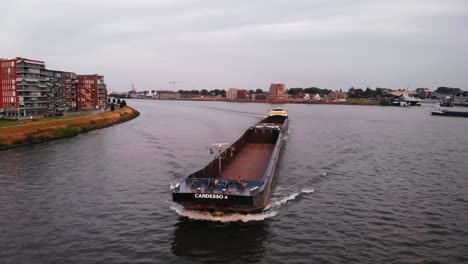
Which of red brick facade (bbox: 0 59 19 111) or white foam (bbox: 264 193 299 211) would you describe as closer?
white foam (bbox: 264 193 299 211)

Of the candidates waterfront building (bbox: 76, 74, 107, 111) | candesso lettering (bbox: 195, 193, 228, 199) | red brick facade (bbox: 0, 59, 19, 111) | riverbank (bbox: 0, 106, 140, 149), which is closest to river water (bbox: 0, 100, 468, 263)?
candesso lettering (bbox: 195, 193, 228, 199)

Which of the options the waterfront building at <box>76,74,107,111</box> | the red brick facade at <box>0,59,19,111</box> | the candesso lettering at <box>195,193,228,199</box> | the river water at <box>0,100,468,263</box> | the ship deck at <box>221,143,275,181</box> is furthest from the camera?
the waterfront building at <box>76,74,107,111</box>

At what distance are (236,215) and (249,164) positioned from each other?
14.3 metres

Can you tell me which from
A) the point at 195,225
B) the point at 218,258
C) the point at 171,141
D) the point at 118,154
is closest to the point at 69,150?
the point at 118,154

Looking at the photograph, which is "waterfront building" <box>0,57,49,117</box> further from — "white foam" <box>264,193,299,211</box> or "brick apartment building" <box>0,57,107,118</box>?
"white foam" <box>264,193,299,211</box>

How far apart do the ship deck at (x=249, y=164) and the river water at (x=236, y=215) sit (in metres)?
2.08

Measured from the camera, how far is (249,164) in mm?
38562

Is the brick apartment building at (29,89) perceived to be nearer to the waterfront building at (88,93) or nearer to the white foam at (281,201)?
the waterfront building at (88,93)

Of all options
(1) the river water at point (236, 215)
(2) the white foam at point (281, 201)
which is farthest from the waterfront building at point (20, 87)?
(2) the white foam at point (281, 201)

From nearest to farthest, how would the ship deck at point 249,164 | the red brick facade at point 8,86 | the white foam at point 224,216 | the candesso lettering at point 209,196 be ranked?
the candesso lettering at point 209,196 → the white foam at point 224,216 → the ship deck at point 249,164 → the red brick facade at point 8,86

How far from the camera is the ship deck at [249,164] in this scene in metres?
32.8

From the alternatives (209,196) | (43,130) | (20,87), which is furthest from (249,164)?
(20,87)

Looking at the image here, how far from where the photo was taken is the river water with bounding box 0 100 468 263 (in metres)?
20.4

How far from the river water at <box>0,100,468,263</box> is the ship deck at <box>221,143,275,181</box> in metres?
2.08
